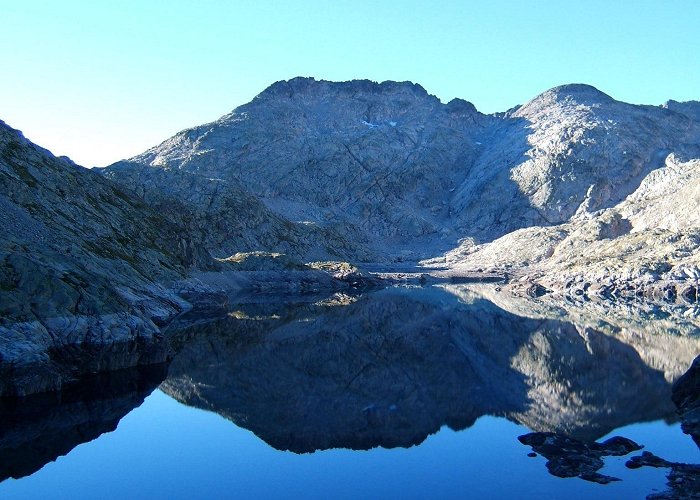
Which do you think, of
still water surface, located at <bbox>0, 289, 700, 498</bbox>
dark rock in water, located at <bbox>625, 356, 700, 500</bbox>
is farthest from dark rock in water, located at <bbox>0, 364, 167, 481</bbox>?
dark rock in water, located at <bbox>625, 356, 700, 500</bbox>

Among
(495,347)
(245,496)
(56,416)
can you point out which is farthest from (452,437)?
(495,347)

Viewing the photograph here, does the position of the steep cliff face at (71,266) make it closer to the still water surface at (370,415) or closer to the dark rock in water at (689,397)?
the still water surface at (370,415)

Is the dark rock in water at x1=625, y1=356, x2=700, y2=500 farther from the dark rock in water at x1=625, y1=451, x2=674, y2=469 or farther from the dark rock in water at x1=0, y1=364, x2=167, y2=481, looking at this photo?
the dark rock in water at x1=0, y1=364, x2=167, y2=481

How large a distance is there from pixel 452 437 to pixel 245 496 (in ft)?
34.3

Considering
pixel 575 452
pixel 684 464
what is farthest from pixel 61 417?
pixel 684 464

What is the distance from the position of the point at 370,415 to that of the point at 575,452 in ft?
32.8

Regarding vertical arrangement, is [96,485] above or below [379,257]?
below

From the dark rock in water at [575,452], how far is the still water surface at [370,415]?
0.49 meters

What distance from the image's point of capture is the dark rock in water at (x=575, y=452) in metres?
21.3

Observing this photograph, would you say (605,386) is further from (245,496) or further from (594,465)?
(245,496)

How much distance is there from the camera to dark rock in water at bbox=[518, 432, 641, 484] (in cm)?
2133

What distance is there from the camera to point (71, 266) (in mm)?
39375

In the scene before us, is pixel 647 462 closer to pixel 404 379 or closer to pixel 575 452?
pixel 575 452

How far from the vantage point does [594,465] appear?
72.2 feet
